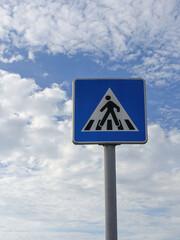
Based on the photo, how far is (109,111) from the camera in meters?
2.93

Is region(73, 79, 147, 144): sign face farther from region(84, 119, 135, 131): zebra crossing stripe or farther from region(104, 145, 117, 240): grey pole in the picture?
region(104, 145, 117, 240): grey pole

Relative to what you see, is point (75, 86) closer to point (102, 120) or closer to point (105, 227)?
point (102, 120)

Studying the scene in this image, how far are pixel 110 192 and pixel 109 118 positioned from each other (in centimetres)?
79

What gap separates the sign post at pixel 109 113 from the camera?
2.85 meters

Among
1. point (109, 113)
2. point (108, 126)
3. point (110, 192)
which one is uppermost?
point (109, 113)

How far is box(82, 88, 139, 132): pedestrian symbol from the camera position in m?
2.89

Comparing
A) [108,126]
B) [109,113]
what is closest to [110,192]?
[108,126]

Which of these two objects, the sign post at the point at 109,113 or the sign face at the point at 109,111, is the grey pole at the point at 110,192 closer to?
the sign post at the point at 109,113

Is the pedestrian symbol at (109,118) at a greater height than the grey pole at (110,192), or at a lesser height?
greater

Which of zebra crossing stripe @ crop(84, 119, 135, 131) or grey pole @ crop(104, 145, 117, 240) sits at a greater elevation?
zebra crossing stripe @ crop(84, 119, 135, 131)

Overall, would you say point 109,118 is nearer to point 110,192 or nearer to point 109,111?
point 109,111

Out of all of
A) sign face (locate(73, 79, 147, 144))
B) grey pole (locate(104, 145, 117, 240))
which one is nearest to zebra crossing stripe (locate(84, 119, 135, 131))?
sign face (locate(73, 79, 147, 144))

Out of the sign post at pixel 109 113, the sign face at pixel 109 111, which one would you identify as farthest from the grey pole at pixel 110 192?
the sign face at pixel 109 111

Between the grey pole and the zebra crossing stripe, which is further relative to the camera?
the zebra crossing stripe
